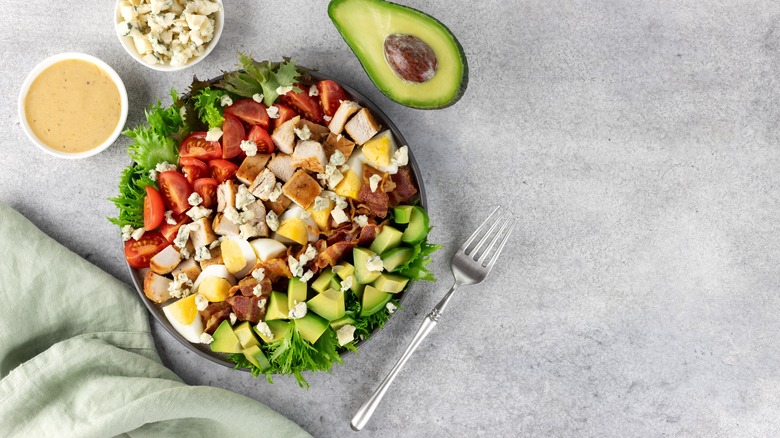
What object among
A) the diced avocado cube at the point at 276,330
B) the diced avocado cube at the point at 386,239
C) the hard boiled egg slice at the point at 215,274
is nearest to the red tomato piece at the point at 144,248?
the hard boiled egg slice at the point at 215,274

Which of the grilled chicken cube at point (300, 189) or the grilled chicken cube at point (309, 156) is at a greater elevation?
the grilled chicken cube at point (309, 156)

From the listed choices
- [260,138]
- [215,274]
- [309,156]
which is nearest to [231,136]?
[260,138]

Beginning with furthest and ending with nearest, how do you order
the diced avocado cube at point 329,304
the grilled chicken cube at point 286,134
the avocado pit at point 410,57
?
1. the grilled chicken cube at point 286,134
2. the diced avocado cube at point 329,304
3. the avocado pit at point 410,57

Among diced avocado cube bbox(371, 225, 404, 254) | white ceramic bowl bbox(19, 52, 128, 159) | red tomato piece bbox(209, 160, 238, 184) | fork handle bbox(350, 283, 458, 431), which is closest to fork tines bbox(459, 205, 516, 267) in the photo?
fork handle bbox(350, 283, 458, 431)

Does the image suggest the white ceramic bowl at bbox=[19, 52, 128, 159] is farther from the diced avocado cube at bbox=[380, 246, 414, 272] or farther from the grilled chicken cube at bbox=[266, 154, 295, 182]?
the diced avocado cube at bbox=[380, 246, 414, 272]

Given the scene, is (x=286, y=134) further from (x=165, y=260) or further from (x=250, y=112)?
(x=165, y=260)

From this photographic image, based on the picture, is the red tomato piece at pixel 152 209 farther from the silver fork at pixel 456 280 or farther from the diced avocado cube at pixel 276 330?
the silver fork at pixel 456 280
